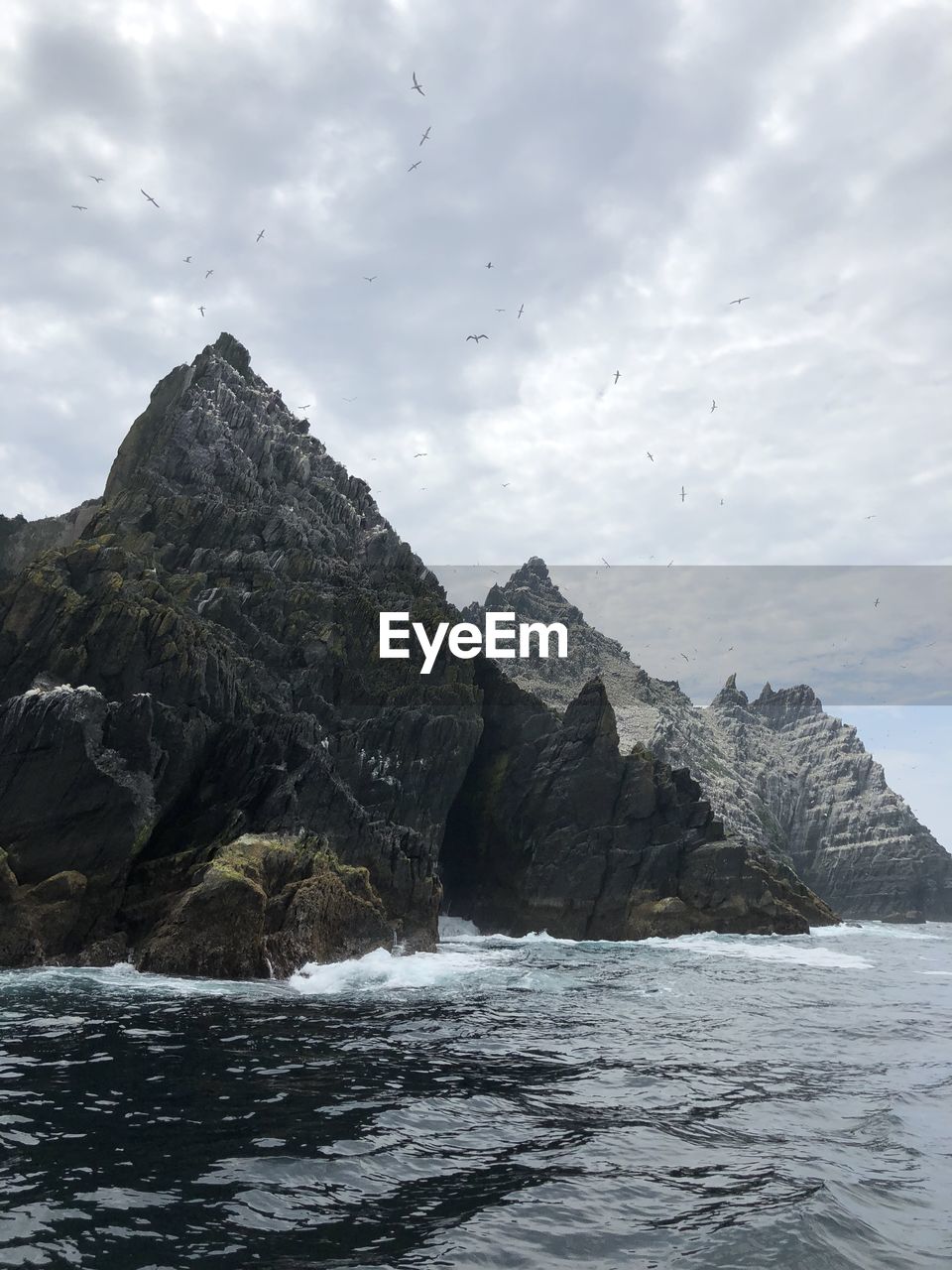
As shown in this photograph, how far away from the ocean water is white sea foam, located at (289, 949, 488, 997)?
3.30 m

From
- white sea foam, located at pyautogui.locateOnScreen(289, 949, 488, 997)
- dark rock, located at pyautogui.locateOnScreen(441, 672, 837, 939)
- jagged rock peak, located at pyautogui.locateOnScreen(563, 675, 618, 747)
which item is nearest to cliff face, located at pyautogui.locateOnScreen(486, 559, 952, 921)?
dark rock, located at pyautogui.locateOnScreen(441, 672, 837, 939)

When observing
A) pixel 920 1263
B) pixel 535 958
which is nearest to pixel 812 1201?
pixel 920 1263

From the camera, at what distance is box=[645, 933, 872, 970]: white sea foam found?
49.2m

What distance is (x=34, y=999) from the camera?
83.1 ft

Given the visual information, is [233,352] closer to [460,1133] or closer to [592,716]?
[592,716]

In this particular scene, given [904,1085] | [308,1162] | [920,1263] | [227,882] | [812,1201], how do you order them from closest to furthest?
[920,1263]
[812,1201]
[308,1162]
[904,1085]
[227,882]

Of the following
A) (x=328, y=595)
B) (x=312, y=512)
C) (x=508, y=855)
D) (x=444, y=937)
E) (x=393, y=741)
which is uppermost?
(x=312, y=512)

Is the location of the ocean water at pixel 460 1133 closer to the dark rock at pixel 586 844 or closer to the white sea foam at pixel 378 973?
the white sea foam at pixel 378 973

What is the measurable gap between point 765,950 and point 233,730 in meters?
38.7

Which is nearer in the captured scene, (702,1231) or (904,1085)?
(702,1231)

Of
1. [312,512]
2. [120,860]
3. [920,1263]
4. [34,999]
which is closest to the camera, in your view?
[920,1263]

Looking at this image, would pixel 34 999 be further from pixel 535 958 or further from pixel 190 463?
pixel 190 463

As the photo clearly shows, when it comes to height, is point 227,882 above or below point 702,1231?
above

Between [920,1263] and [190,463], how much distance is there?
8057cm
